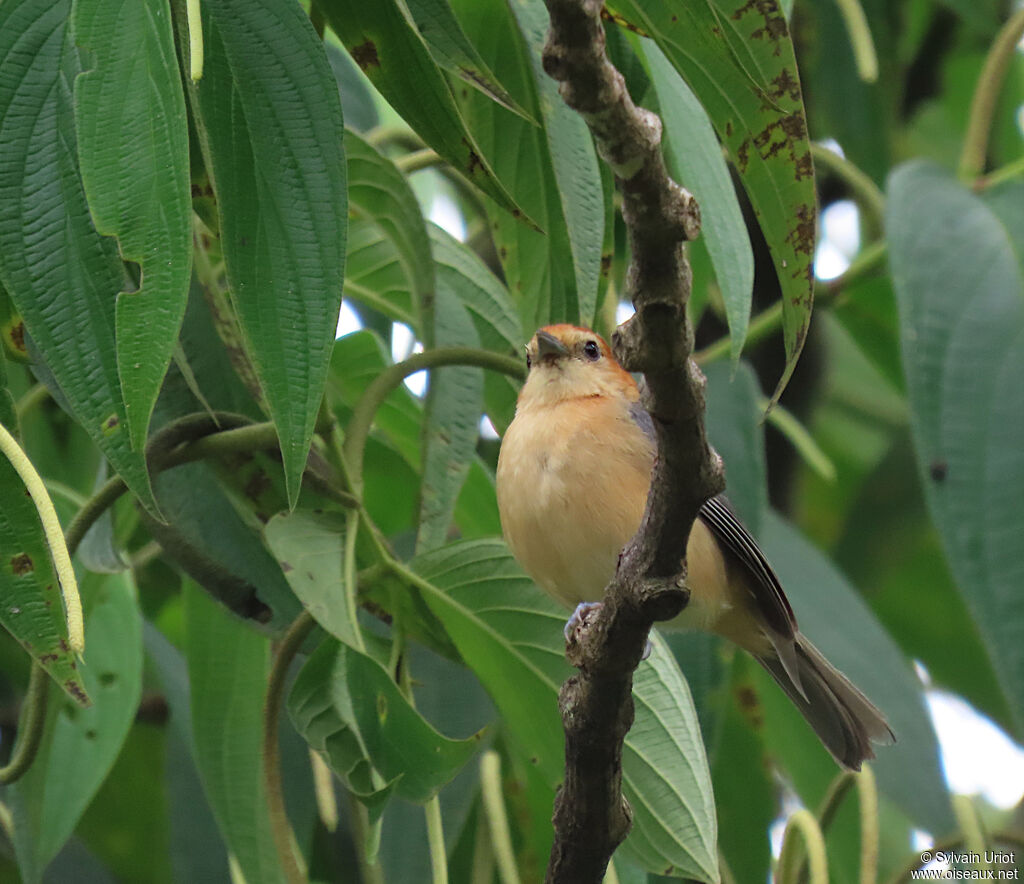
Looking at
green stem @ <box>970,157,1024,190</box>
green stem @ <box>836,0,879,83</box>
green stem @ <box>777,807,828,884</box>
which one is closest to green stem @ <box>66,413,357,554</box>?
green stem @ <box>777,807,828,884</box>

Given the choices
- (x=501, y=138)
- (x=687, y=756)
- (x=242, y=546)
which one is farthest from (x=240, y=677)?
(x=501, y=138)

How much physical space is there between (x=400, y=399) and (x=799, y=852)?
4.41 ft

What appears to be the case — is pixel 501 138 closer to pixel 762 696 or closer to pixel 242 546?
pixel 242 546

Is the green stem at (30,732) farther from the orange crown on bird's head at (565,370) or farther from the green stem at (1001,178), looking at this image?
the green stem at (1001,178)

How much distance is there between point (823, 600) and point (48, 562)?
2452mm

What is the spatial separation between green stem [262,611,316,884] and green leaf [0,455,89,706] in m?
0.62

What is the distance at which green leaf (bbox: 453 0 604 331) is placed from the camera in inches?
82.9

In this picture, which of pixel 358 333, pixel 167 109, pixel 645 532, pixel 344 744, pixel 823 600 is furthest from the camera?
pixel 823 600

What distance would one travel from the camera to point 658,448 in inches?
63.7

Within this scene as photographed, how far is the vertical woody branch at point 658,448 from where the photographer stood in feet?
4.20

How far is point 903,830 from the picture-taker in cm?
464

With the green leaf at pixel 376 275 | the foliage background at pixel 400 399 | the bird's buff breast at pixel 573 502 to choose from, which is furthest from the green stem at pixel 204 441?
the green leaf at pixel 376 275

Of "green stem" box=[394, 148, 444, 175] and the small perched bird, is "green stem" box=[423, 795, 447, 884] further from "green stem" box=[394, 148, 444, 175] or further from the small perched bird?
"green stem" box=[394, 148, 444, 175]

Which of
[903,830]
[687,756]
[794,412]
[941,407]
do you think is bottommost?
[903,830]
